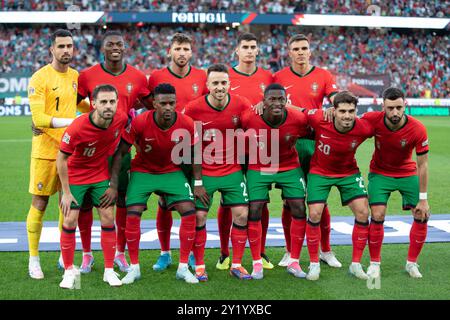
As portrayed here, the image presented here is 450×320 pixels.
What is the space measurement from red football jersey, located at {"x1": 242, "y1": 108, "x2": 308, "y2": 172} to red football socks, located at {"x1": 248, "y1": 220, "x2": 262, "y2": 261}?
57cm

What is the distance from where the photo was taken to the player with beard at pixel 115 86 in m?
6.38

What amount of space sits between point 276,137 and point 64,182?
2.10m

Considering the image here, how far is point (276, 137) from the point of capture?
20.6 ft

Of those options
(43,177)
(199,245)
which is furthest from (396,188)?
(43,177)

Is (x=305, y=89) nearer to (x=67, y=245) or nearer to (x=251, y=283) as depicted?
(x=251, y=283)

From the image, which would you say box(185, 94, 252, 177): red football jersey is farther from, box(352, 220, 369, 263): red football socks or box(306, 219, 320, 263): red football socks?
box(352, 220, 369, 263): red football socks

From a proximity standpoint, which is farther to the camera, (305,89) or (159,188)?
(305,89)

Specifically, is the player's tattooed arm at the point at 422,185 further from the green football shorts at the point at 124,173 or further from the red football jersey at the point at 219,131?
the green football shorts at the point at 124,173

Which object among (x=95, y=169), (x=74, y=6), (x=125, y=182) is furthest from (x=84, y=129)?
(x=74, y=6)

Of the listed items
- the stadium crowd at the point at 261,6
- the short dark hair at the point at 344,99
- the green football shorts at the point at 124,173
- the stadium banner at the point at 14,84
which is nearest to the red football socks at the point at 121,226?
the green football shorts at the point at 124,173

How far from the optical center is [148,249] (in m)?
7.16

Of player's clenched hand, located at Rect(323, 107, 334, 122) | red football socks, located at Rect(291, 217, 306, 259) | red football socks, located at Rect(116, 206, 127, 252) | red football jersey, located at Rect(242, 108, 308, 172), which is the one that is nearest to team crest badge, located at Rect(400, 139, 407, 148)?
player's clenched hand, located at Rect(323, 107, 334, 122)

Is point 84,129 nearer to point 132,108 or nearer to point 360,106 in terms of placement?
point 132,108

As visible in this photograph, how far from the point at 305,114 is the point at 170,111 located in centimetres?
140
